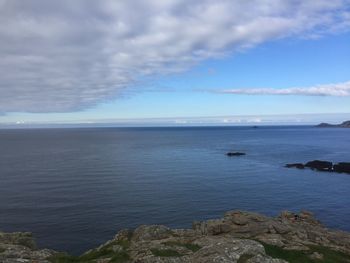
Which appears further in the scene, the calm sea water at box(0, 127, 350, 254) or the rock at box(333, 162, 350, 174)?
the rock at box(333, 162, 350, 174)

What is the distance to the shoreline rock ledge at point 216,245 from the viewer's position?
25741mm

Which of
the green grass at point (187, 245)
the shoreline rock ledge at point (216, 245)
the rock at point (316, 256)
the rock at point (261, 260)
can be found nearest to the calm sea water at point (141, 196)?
the shoreline rock ledge at point (216, 245)

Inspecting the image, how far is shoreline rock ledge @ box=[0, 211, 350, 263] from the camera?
25.7m

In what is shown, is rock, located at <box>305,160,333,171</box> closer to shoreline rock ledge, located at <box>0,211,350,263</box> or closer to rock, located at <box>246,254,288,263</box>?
shoreline rock ledge, located at <box>0,211,350,263</box>

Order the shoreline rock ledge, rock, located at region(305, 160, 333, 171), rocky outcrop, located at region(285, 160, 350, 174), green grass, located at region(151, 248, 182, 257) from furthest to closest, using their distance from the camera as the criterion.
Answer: rock, located at region(305, 160, 333, 171)
rocky outcrop, located at region(285, 160, 350, 174)
green grass, located at region(151, 248, 182, 257)
the shoreline rock ledge

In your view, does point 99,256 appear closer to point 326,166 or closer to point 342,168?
point 342,168

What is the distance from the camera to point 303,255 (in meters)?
28.2

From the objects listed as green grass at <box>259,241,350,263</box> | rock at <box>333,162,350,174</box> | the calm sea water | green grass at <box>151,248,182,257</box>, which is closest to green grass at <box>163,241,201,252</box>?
green grass at <box>151,248,182,257</box>

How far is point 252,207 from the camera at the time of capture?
67.6 meters

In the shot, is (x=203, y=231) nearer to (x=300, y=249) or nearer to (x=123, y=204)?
(x=300, y=249)

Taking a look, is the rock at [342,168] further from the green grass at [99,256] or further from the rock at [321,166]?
the green grass at [99,256]

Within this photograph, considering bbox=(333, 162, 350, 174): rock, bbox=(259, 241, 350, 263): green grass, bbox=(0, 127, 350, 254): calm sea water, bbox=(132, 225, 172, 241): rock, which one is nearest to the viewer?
bbox=(259, 241, 350, 263): green grass

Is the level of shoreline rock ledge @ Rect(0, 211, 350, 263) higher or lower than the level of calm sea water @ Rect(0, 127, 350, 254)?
higher

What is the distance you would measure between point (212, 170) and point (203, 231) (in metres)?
74.4
